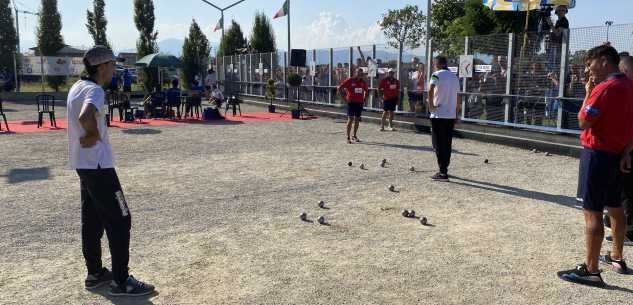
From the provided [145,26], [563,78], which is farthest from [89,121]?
[145,26]

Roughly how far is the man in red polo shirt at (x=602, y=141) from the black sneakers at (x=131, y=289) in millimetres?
3561

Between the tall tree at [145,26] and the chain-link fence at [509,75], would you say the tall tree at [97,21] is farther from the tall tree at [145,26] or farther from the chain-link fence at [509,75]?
the chain-link fence at [509,75]

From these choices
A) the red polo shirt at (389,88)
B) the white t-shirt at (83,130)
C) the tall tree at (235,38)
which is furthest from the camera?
the tall tree at (235,38)

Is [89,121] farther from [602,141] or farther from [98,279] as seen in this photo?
[602,141]

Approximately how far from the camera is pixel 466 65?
14.2m

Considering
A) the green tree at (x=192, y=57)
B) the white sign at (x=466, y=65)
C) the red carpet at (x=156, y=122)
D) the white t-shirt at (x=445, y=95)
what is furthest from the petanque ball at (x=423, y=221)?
the green tree at (x=192, y=57)

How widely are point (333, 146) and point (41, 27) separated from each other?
30.3 meters

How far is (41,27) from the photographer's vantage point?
34.9m

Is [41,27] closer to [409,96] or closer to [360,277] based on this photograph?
[409,96]

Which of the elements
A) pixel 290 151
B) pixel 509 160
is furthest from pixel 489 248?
pixel 290 151

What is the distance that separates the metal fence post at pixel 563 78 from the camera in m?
11.7

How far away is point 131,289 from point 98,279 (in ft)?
1.36

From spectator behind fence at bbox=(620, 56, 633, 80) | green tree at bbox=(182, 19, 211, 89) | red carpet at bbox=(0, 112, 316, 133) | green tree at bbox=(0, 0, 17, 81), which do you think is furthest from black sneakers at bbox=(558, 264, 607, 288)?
green tree at bbox=(182, 19, 211, 89)

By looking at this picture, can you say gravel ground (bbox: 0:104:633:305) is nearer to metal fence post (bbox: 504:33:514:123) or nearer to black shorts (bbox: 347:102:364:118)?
black shorts (bbox: 347:102:364:118)
